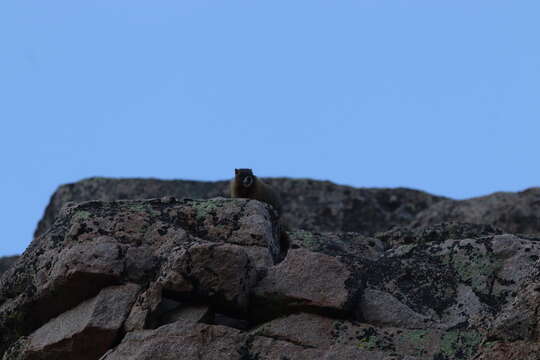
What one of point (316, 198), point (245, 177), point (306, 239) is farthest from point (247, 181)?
point (316, 198)

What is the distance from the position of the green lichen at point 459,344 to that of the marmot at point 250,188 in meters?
7.57

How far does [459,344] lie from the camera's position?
7766mm

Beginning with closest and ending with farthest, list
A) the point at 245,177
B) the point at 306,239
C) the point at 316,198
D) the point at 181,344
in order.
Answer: the point at 181,344 < the point at 306,239 < the point at 245,177 < the point at 316,198

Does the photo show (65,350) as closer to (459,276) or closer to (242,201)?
(242,201)

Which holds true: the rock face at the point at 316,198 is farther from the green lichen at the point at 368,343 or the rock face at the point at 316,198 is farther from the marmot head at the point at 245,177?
the green lichen at the point at 368,343


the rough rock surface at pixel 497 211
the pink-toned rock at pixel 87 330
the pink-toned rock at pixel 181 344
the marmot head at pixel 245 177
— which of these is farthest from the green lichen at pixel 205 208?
the rough rock surface at pixel 497 211

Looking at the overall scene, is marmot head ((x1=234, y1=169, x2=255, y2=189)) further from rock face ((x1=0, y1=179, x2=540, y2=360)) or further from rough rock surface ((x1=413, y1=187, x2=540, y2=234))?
rock face ((x1=0, y1=179, x2=540, y2=360))

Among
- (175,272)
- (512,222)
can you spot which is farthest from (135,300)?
(512,222)

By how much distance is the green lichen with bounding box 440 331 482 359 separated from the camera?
300 inches

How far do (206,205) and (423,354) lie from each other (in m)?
2.99

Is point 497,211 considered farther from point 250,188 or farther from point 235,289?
point 235,289

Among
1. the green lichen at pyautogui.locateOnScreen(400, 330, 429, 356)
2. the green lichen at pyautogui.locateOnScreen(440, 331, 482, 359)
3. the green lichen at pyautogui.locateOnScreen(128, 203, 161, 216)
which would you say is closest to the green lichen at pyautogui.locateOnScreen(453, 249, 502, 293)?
the green lichen at pyautogui.locateOnScreen(440, 331, 482, 359)

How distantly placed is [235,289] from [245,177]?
780cm

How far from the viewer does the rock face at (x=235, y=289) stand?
7.80 meters
